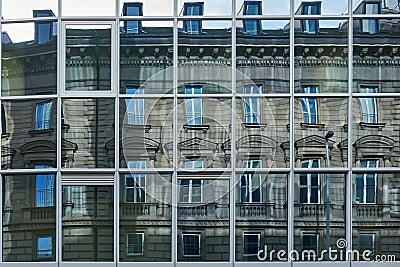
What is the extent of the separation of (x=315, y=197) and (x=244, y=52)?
3.05m

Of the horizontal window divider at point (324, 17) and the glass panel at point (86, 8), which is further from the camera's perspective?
the glass panel at point (86, 8)

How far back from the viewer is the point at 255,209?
39.3ft

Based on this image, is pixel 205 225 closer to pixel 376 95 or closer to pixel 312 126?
pixel 312 126

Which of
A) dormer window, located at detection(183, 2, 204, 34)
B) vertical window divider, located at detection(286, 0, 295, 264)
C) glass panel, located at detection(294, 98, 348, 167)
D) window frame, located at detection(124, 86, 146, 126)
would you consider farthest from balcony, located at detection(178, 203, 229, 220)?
dormer window, located at detection(183, 2, 204, 34)

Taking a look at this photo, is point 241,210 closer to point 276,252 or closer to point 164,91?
point 276,252

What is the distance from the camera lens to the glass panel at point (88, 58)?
12.2 m

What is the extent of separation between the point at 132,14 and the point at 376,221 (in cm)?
605

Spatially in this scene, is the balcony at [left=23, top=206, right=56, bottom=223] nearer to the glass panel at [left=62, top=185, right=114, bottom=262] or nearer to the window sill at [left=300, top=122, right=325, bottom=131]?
the glass panel at [left=62, top=185, right=114, bottom=262]

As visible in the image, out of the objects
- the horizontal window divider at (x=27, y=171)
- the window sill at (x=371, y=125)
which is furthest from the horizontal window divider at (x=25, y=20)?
the window sill at (x=371, y=125)

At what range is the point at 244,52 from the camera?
1214cm

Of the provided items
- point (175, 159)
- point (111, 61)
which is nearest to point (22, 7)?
point (111, 61)

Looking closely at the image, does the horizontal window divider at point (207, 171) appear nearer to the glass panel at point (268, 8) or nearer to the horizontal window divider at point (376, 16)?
the glass panel at point (268, 8)

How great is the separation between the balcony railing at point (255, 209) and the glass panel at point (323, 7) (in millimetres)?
3711
